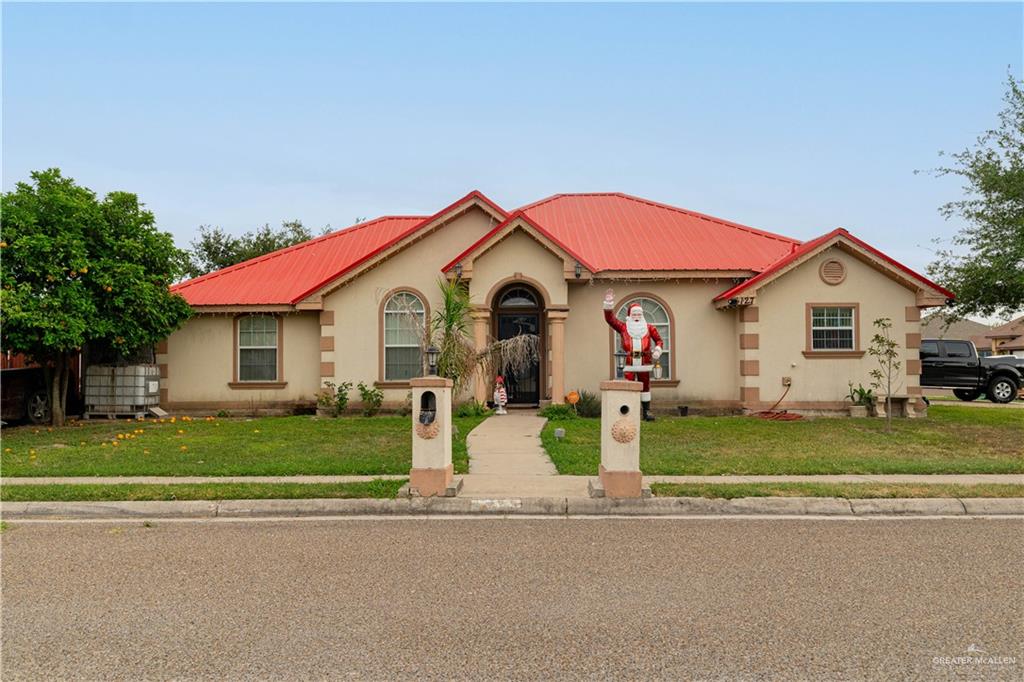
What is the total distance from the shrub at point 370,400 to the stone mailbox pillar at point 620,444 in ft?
33.5

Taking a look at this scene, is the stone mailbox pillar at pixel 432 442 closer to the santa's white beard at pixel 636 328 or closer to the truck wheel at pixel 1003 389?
the santa's white beard at pixel 636 328

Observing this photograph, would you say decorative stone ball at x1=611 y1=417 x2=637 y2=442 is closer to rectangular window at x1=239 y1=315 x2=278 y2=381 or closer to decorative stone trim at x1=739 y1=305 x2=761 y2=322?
decorative stone trim at x1=739 y1=305 x2=761 y2=322

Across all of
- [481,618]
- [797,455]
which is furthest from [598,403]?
[481,618]

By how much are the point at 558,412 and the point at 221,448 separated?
7.40m

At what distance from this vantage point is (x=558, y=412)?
16281 mm

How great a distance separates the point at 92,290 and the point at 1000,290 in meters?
21.5

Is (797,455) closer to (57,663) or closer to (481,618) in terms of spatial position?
(481,618)

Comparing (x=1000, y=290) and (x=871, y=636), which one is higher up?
(x=1000, y=290)

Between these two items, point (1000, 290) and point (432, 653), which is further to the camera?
point (1000, 290)

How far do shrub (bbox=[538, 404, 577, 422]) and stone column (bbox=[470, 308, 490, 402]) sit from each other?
5.21 ft

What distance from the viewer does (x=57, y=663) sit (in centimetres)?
398

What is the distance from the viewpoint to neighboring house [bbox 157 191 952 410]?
1709cm

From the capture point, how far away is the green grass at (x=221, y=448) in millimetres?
9789

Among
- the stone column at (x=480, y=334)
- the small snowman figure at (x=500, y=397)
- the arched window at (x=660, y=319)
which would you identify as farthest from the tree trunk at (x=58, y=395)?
the arched window at (x=660, y=319)
